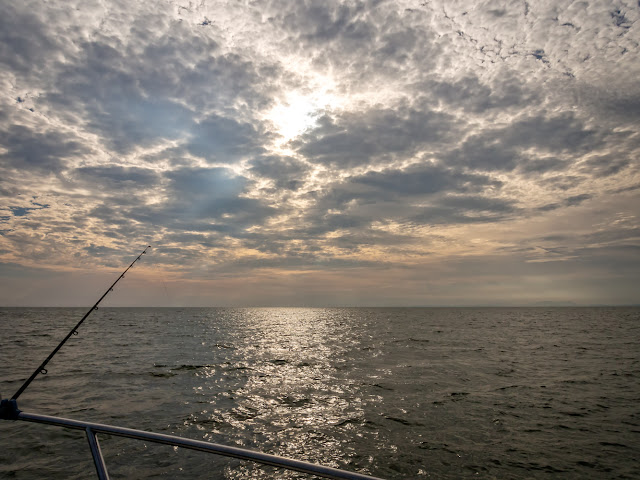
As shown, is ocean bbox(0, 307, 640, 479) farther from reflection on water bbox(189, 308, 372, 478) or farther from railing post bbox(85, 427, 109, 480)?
railing post bbox(85, 427, 109, 480)

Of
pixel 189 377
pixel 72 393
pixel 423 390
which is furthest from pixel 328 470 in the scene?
pixel 189 377

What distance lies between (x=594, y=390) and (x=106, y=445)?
17.2 metres

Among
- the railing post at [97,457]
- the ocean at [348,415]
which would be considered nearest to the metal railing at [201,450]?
the railing post at [97,457]

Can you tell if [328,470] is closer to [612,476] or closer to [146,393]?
[612,476]

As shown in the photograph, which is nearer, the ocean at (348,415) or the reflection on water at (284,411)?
the ocean at (348,415)

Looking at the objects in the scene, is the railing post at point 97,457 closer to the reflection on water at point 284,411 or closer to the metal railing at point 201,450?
the metal railing at point 201,450

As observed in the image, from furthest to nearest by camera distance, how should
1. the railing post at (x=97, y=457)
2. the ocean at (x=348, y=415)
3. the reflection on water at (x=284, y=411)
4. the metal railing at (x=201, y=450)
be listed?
1. the reflection on water at (x=284, y=411)
2. the ocean at (x=348, y=415)
3. the railing post at (x=97, y=457)
4. the metal railing at (x=201, y=450)

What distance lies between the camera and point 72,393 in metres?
13.1

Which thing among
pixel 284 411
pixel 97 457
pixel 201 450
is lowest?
pixel 284 411

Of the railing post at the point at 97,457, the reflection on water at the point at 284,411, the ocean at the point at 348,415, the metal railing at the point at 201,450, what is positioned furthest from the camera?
the reflection on water at the point at 284,411

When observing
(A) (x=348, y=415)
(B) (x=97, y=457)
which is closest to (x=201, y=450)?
(B) (x=97, y=457)

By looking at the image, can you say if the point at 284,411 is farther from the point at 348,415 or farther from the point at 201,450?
the point at 201,450

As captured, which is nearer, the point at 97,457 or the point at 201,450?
the point at 201,450

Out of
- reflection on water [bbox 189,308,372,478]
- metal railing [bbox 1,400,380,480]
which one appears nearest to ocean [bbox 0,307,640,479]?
reflection on water [bbox 189,308,372,478]
